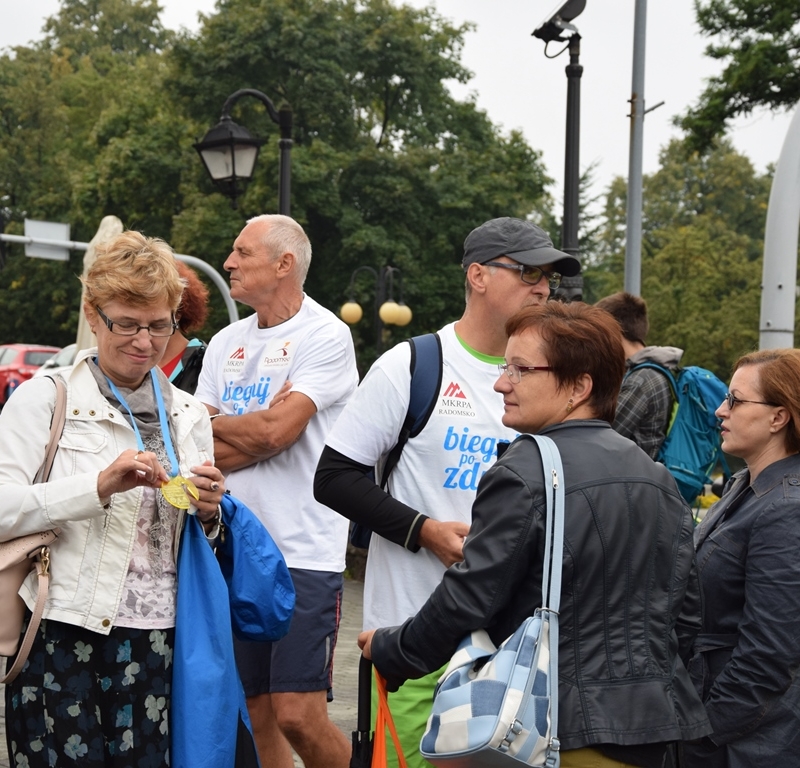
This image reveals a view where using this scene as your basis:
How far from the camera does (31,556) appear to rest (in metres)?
3.04

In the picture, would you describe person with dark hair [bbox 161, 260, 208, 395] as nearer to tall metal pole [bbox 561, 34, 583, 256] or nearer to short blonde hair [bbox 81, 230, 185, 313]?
short blonde hair [bbox 81, 230, 185, 313]

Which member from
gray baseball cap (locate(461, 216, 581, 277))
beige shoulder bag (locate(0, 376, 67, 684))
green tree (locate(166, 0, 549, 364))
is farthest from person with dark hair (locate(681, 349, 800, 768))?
green tree (locate(166, 0, 549, 364))

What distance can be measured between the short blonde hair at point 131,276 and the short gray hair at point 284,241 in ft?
3.62

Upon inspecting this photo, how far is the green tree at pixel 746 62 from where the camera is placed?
17688 mm

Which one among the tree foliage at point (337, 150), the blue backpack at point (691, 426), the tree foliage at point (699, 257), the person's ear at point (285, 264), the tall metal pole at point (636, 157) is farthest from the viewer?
the tree foliage at point (699, 257)

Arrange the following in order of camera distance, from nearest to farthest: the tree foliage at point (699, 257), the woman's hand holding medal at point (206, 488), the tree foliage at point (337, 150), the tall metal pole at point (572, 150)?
the woman's hand holding medal at point (206, 488)
the tall metal pole at point (572, 150)
the tree foliage at point (337, 150)
the tree foliage at point (699, 257)

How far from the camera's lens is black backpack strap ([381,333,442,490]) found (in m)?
3.43

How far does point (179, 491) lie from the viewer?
3.13 metres

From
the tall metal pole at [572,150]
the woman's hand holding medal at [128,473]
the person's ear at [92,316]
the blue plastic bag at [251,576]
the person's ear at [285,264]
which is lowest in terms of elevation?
the blue plastic bag at [251,576]

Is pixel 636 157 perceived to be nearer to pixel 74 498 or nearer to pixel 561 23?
pixel 561 23

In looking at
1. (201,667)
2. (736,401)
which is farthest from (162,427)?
(736,401)

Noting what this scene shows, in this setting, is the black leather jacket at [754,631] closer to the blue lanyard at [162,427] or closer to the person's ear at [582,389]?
the person's ear at [582,389]

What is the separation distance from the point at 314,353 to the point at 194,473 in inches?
45.5

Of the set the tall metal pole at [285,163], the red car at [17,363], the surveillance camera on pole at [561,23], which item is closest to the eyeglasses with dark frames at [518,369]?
the surveillance camera on pole at [561,23]
